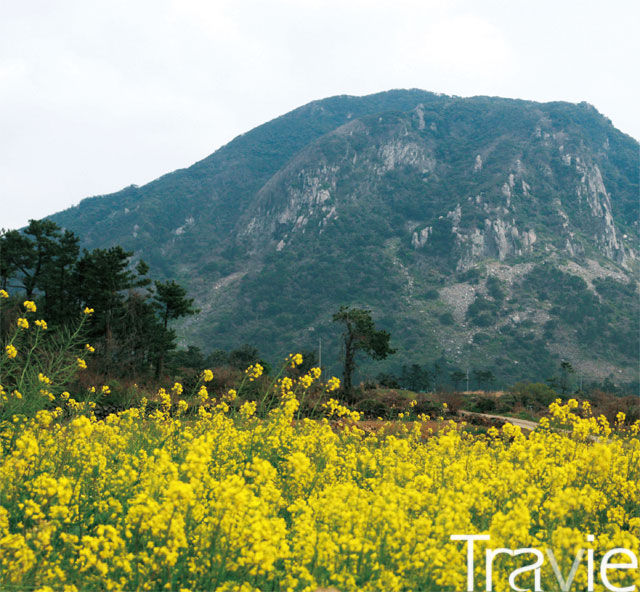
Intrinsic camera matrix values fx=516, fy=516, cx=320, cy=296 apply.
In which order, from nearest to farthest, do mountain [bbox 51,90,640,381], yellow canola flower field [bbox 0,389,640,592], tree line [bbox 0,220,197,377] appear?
yellow canola flower field [bbox 0,389,640,592]
tree line [bbox 0,220,197,377]
mountain [bbox 51,90,640,381]

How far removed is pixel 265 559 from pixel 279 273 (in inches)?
5613

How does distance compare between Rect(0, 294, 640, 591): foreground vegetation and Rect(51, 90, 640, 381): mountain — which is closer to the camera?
Rect(0, 294, 640, 591): foreground vegetation

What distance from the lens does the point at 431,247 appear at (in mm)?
147125

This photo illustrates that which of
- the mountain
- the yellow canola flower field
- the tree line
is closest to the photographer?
the yellow canola flower field

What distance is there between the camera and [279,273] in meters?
145

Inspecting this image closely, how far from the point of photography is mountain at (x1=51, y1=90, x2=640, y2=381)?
10738cm

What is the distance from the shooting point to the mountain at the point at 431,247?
107375mm

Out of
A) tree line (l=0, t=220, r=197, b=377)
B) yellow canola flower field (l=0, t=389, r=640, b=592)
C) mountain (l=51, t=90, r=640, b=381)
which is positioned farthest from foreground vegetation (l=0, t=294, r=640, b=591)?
mountain (l=51, t=90, r=640, b=381)

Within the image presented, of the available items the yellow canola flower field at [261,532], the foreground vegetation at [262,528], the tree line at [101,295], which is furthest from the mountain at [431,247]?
the yellow canola flower field at [261,532]

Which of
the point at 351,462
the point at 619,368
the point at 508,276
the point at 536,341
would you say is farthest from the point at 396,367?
the point at 351,462

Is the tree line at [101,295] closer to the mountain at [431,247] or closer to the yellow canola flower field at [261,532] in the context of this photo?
the yellow canola flower field at [261,532]

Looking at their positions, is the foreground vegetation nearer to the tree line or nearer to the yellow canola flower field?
the yellow canola flower field

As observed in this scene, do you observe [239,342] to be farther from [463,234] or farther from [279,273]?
[463,234]

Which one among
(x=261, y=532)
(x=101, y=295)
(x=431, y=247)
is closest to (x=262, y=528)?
(x=261, y=532)
